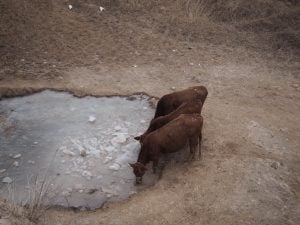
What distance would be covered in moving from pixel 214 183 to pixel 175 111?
171cm

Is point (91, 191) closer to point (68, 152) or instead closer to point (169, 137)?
point (68, 152)

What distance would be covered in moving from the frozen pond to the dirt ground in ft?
1.18

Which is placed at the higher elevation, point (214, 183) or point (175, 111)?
point (175, 111)

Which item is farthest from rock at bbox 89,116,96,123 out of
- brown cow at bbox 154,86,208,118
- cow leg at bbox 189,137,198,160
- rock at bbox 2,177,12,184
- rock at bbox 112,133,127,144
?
cow leg at bbox 189,137,198,160

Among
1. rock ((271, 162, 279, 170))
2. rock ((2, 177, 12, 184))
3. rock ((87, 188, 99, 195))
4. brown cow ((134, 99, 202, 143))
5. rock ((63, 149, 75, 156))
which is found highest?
brown cow ((134, 99, 202, 143))

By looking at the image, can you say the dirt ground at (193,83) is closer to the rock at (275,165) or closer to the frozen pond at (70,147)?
the rock at (275,165)

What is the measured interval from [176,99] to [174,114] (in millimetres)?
568

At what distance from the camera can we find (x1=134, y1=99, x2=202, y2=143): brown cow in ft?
29.5

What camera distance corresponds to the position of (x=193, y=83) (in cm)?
1148

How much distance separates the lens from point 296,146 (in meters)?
9.34

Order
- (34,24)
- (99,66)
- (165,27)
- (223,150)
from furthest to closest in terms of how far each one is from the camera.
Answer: (165,27) < (34,24) < (99,66) < (223,150)

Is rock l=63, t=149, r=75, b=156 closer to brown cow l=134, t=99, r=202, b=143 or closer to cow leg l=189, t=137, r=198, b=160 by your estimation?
brown cow l=134, t=99, r=202, b=143

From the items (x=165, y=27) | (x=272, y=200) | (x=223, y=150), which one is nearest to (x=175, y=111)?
(x=223, y=150)

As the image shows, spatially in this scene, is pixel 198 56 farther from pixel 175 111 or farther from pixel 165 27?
pixel 175 111
